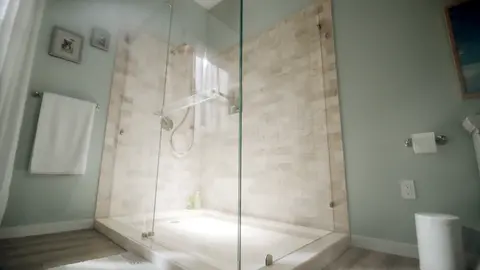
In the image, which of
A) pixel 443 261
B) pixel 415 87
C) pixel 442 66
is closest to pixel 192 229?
pixel 443 261

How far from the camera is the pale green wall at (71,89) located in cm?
169

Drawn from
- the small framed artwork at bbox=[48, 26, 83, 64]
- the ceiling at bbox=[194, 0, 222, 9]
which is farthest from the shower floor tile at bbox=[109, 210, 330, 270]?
the ceiling at bbox=[194, 0, 222, 9]

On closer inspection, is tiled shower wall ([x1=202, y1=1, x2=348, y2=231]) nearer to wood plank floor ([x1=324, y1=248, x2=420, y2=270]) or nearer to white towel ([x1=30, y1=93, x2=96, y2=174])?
wood plank floor ([x1=324, y1=248, x2=420, y2=270])

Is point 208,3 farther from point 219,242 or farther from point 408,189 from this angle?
point 408,189

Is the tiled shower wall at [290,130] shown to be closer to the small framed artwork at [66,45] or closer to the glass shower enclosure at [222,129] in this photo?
the glass shower enclosure at [222,129]

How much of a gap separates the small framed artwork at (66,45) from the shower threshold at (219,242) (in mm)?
1426

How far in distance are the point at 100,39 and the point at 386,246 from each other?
9.43 feet

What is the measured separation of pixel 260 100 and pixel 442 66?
138 centimetres

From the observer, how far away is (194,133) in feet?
8.45

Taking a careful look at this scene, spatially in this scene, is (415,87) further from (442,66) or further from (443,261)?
(443,261)

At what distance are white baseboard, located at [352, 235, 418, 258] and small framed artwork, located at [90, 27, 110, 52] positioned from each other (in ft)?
8.83

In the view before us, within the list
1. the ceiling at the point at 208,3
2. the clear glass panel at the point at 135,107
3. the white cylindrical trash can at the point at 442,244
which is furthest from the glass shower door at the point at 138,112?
the white cylindrical trash can at the point at 442,244

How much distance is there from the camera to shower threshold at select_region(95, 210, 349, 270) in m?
1.14

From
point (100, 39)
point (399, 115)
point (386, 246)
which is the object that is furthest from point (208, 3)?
point (386, 246)
